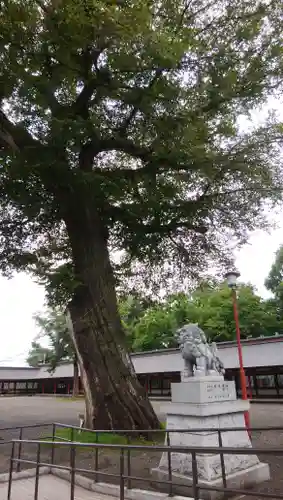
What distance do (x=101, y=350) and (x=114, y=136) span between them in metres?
5.93

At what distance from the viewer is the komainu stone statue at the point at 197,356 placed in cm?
586

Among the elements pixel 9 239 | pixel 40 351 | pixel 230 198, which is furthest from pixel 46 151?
pixel 40 351

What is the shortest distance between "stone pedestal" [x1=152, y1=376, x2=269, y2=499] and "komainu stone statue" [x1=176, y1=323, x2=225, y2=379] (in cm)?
17

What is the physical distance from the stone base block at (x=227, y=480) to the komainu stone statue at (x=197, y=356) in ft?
4.64

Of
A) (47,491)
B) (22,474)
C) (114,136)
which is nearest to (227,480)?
(47,491)

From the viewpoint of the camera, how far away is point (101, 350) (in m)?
8.96

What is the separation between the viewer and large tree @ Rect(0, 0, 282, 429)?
8.04 metres

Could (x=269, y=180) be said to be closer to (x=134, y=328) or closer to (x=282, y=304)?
(x=282, y=304)

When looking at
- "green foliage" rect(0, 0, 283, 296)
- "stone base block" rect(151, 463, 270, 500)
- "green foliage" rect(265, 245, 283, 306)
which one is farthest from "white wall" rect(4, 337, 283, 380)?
"stone base block" rect(151, 463, 270, 500)

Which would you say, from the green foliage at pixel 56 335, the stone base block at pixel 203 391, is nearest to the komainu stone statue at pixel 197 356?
the stone base block at pixel 203 391

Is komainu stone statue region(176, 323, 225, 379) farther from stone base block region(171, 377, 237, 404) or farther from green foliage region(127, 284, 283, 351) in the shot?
green foliage region(127, 284, 283, 351)

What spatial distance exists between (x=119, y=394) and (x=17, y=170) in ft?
19.6

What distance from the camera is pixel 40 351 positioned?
136 ft

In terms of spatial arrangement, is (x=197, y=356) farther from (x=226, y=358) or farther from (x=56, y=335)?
(x=56, y=335)
